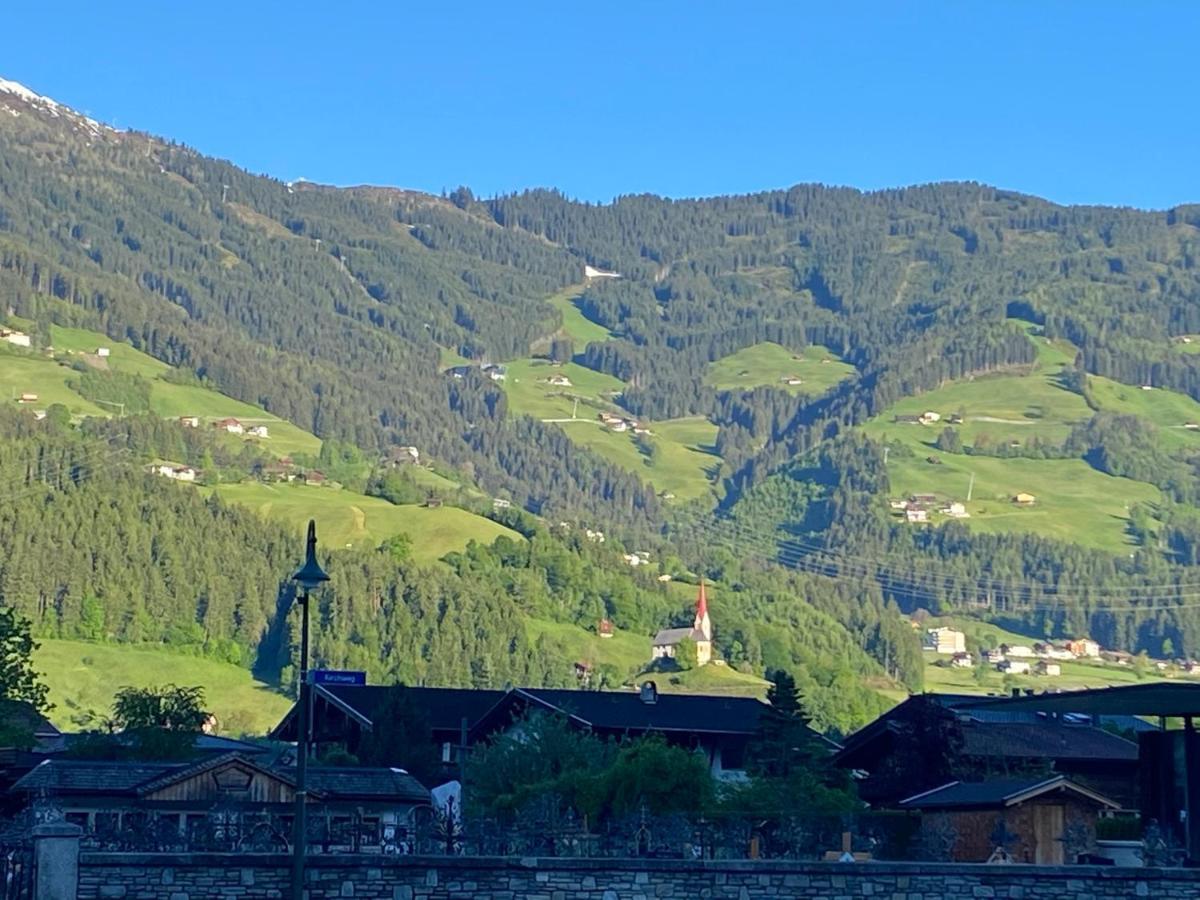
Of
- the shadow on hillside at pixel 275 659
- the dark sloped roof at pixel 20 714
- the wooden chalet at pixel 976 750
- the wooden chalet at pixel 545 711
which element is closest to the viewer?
the dark sloped roof at pixel 20 714

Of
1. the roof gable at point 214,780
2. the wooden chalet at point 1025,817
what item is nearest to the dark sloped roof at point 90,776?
the roof gable at point 214,780

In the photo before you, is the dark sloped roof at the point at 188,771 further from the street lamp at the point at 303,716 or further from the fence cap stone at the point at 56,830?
the street lamp at the point at 303,716

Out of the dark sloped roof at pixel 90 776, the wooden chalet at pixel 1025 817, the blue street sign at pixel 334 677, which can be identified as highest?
the blue street sign at pixel 334 677

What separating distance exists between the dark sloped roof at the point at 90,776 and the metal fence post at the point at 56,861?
691 inches

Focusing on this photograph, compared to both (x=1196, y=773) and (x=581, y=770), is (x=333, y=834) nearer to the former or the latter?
(x=581, y=770)

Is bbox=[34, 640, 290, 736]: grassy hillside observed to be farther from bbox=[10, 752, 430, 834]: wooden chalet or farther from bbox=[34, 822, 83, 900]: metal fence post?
bbox=[34, 822, 83, 900]: metal fence post

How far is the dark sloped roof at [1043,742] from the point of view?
6631 cm

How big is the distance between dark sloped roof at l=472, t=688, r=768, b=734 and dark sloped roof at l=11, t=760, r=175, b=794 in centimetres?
2027

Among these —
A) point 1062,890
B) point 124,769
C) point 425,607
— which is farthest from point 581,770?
point 425,607

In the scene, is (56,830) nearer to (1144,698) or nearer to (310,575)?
(310,575)

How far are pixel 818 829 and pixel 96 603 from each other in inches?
6274

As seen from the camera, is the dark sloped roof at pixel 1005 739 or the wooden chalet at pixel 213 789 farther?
the dark sloped roof at pixel 1005 739

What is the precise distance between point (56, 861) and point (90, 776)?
67.8 ft

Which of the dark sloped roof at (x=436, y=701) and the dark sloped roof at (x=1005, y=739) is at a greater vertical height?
the dark sloped roof at (x=436, y=701)
